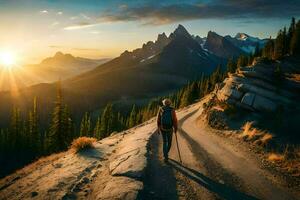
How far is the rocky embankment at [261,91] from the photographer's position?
29.6 m

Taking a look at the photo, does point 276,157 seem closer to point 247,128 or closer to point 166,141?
point 166,141

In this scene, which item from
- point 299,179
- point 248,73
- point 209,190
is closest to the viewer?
point 209,190

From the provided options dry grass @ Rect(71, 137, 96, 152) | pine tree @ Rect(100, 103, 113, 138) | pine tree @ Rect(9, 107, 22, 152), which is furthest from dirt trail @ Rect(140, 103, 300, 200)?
pine tree @ Rect(9, 107, 22, 152)

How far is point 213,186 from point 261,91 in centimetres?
2235

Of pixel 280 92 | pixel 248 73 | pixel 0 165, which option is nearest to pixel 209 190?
pixel 280 92

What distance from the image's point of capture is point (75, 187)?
1223 centimetres

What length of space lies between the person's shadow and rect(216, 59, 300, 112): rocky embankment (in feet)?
58.3

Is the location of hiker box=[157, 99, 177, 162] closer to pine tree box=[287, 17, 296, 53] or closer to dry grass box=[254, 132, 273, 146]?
dry grass box=[254, 132, 273, 146]

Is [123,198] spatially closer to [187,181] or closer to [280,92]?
[187,181]

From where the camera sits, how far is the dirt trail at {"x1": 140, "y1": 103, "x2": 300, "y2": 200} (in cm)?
1134

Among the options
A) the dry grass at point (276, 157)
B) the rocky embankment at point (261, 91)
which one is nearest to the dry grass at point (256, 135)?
the dry grass at point (276, 157)

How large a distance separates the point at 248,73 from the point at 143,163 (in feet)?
88.2

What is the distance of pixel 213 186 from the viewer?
39.6ft

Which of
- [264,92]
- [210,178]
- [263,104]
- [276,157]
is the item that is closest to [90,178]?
[210,178]
